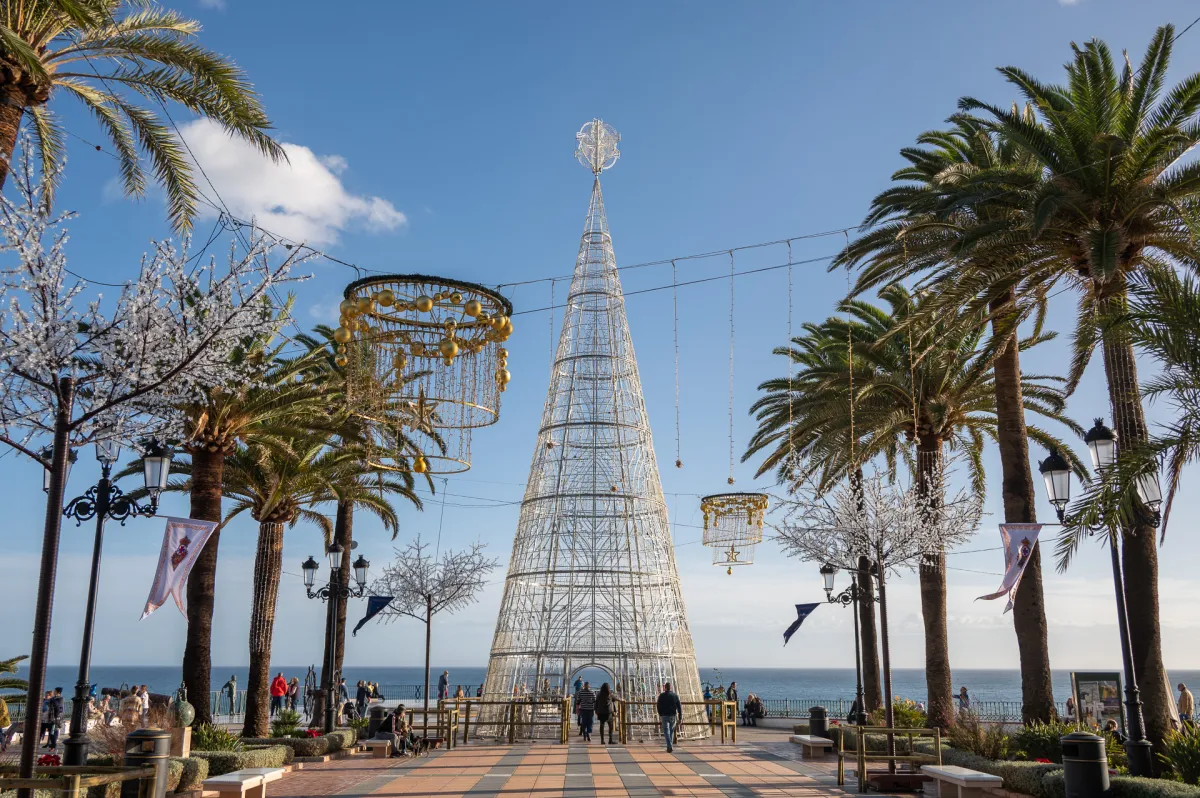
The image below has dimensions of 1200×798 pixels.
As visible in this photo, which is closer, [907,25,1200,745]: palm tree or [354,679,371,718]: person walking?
[907,25,1200,745]: palm tree

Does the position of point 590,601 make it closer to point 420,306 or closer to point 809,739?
point 809,739

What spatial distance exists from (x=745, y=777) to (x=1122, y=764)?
17.9 feet

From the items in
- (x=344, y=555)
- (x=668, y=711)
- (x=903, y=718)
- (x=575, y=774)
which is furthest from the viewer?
(x=344, y=555)

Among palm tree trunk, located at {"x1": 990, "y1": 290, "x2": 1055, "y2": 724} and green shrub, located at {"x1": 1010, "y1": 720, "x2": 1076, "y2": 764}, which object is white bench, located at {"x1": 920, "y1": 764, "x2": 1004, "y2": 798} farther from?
palm tree trunk, located at {"x1": 990, "y1": 290, "x2": 1055, "y2": 724}

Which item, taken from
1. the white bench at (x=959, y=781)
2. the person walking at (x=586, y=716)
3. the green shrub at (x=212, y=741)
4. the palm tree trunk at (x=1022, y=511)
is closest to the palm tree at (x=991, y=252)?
the palm tree trunk at (x=1022, y=511)

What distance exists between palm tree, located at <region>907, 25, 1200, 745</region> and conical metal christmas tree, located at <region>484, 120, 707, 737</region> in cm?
1180

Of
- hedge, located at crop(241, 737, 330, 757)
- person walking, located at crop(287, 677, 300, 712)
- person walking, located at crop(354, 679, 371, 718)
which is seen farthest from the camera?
person walking, located at crop(354, 679, 371, 718)

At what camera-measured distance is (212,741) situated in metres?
16.5

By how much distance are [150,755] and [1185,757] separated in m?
11.9

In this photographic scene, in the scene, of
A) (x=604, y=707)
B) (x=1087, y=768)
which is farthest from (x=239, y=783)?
(x=604, y=707)

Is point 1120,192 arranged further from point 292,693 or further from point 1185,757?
point 292,693

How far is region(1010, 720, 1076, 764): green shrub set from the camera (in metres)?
14.9

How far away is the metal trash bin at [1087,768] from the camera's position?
10625 millimetres

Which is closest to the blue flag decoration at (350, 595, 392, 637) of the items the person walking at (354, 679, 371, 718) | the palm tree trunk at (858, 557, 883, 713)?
the person walking at (354, 679, 371, 718)
